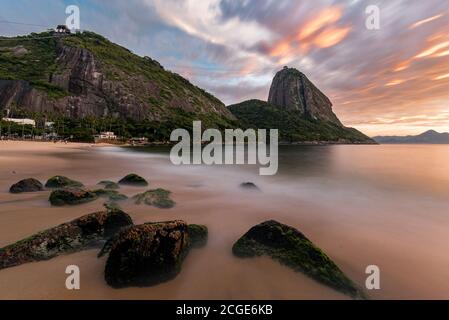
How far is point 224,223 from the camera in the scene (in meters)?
8.35

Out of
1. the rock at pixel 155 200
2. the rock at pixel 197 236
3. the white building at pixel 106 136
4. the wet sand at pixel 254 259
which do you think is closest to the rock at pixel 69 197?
the wet sand at pixel 254 259

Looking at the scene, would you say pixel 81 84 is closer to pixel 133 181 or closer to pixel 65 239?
pixel 133 181

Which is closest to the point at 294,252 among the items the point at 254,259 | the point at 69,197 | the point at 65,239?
the point at 254,259

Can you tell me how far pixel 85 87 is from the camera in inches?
4678

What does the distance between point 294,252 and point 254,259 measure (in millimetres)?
916

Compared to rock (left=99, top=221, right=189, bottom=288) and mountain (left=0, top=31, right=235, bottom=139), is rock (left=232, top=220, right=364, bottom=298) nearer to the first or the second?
rock (left=99, top=221, right=189, bottom=288)

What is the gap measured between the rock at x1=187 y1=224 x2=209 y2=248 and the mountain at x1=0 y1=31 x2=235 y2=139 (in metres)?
105

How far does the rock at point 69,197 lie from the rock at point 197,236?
5.04m

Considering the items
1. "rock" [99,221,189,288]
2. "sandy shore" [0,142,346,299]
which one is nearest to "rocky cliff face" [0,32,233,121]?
"sandy shore" [0,142,346,299]
